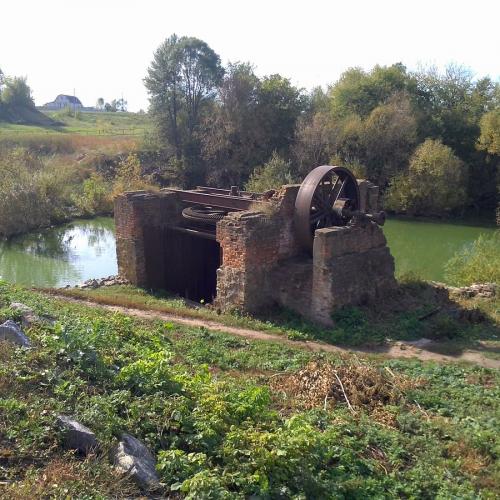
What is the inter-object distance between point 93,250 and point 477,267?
15.8 m

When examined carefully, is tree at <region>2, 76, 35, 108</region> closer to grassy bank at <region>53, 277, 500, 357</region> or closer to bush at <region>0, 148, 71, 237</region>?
bush at <region>0, 148, 71, 237</region>

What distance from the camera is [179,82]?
3866 centimetres

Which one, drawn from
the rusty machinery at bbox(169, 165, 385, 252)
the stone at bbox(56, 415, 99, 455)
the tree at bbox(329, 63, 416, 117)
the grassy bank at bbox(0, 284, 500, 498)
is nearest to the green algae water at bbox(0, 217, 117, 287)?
the rusty machinery at bbox(169, 165, 385, 252)

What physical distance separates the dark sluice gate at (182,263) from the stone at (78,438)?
10255 mm

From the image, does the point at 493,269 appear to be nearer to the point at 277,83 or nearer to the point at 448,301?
the point at 448,301

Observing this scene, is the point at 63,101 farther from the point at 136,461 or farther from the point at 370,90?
the point at 136,461

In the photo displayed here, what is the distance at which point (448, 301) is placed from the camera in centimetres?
1220

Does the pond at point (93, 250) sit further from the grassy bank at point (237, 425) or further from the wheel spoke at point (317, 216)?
the grassy bank at point (237, 425)

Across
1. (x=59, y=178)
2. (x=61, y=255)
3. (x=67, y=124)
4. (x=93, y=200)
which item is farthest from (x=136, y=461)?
(x=67, y=124)

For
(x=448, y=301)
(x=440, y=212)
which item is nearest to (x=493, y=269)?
(x=448, y=301)

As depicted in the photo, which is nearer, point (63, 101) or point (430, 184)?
point (430, 184)

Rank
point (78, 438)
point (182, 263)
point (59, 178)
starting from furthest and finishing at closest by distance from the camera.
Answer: point (59, 178), point (182, 263), point (78, 438)

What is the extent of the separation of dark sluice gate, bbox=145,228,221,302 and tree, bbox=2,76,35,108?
2108 inches

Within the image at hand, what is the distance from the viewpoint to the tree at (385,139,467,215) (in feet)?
98.9
